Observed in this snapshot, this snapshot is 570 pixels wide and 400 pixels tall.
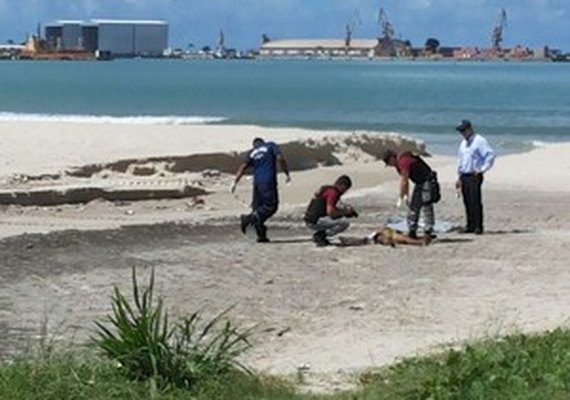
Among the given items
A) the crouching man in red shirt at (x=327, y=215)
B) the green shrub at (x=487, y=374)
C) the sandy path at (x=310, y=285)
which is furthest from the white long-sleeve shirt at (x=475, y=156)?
the green shrub at (x=487, y=374)

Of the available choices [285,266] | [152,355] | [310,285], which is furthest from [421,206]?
[152,355]

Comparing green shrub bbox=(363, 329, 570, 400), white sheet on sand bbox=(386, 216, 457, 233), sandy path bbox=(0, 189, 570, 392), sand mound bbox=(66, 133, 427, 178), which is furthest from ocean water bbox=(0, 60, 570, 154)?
green shrub bbox=(363, 329, 570, 400)

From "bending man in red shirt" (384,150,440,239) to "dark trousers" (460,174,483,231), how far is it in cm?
87

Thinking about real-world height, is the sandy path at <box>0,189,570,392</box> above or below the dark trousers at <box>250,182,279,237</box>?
below

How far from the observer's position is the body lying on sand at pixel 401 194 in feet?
54.1

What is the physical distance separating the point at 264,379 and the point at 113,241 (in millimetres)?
8739

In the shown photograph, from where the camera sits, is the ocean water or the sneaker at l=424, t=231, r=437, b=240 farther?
the ocean water

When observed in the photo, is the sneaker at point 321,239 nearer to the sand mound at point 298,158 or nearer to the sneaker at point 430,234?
the sneaker at point 430,234

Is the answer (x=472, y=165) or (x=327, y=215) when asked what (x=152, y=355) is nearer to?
(x=327, y=215)

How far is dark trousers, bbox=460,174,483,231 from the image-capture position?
1738 centimetres

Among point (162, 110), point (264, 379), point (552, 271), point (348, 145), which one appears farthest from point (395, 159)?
point (162, 110)

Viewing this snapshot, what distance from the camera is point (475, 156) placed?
17.3 meters

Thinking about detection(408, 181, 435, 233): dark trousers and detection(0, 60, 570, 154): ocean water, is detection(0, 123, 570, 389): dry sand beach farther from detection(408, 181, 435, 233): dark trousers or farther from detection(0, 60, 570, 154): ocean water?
detection(0, 60, 570, 154): ocean water

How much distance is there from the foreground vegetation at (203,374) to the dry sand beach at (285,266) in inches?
33.2
